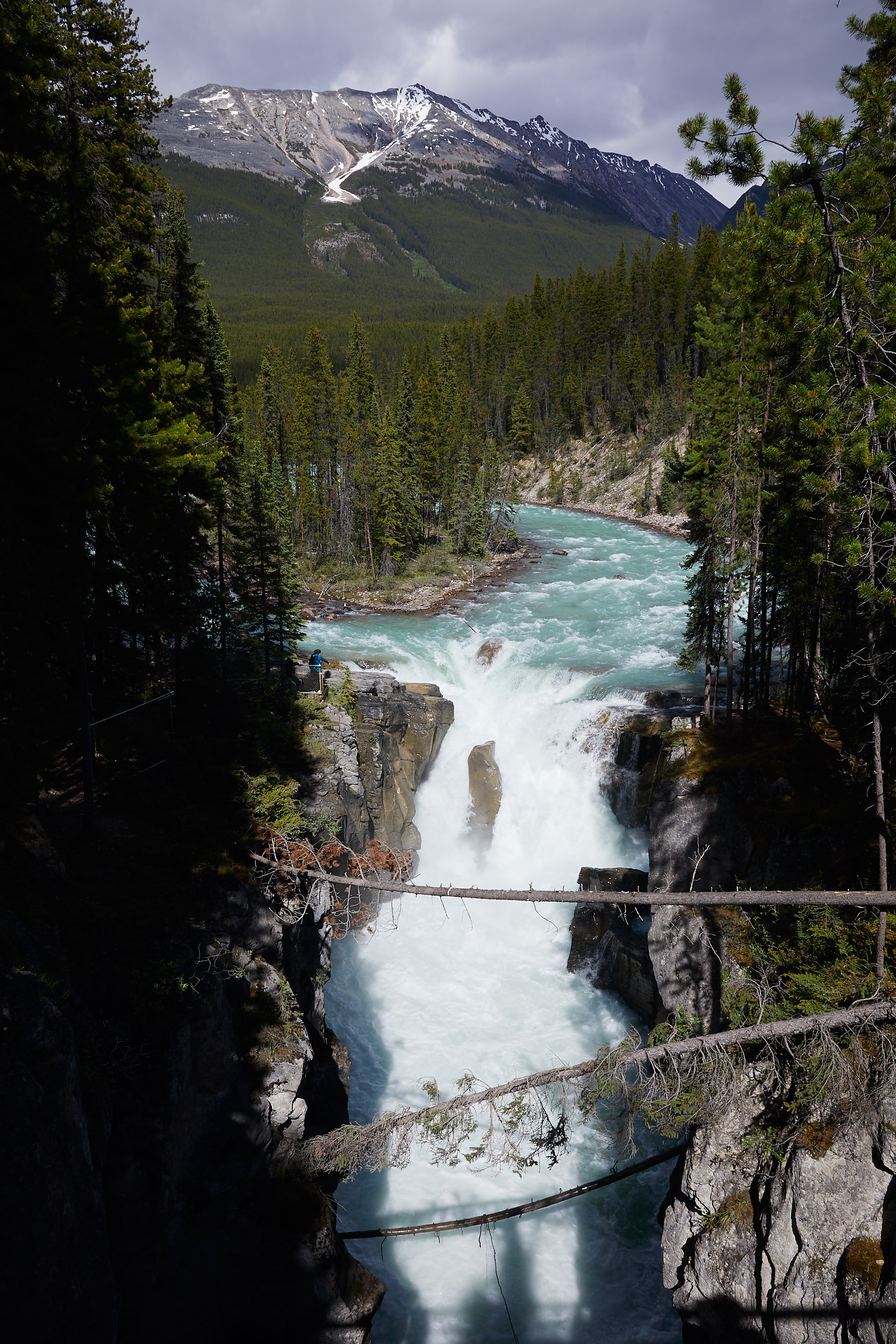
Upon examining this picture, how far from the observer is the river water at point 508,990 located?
1205cm

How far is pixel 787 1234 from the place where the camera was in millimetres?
8609

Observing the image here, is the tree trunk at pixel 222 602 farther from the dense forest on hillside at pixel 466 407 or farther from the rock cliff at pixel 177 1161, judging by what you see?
the rock cliff at pixel 177 1161

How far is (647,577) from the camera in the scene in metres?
39.9

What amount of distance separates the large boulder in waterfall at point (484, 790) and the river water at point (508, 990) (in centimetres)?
31

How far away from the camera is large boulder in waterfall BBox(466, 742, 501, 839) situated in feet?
77.2

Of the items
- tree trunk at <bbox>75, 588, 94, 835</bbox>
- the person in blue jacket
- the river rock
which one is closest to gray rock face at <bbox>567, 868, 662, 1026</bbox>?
the person in blue jacket

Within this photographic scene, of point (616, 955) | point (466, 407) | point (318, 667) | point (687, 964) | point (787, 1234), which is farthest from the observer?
point (466, 407)

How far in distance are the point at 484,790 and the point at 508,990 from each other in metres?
7.27

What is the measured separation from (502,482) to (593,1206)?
190 feet

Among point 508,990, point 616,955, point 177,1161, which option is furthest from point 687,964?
point 177,1161

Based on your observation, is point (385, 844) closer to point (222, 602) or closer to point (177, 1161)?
point (222, 602)

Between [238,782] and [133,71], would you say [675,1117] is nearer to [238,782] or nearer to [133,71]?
[238,782]

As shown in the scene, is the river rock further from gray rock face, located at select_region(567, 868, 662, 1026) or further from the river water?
gray rock face, located at select_region(567, 868, 662, 1026)

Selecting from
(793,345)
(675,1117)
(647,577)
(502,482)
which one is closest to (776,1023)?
(675,1117)
